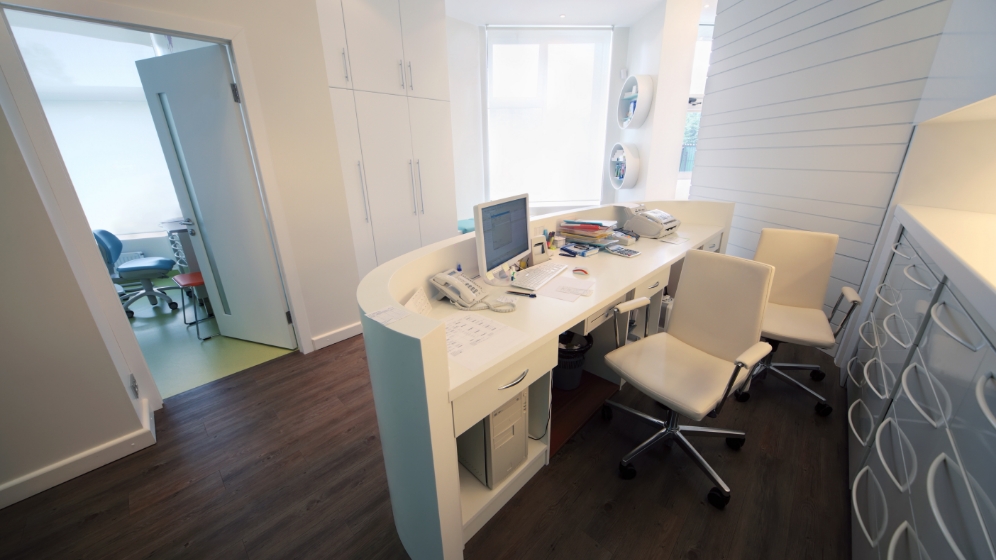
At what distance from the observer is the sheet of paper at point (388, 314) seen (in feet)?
3.05

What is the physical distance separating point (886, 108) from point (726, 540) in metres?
2.65

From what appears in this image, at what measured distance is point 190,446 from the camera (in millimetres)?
1840

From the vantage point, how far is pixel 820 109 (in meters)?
2.42

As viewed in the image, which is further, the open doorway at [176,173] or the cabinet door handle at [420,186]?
the cabinet door handle at [420,186]

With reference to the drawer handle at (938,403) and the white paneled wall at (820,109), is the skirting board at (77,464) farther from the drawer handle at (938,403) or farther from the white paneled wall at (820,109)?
the white paneled wall at (820,109)

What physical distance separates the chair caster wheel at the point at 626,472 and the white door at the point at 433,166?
254 centimetres

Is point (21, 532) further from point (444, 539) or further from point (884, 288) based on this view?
point (884, 288)

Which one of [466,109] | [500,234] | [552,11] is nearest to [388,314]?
[500,234]

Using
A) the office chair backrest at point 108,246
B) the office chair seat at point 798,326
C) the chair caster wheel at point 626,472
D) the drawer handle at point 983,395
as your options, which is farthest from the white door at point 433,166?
the drawer handle at point 983,395

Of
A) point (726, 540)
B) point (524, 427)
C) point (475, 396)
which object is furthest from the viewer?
point (524, 427)

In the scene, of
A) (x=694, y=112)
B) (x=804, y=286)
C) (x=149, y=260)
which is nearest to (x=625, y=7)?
(x=694, y=112)

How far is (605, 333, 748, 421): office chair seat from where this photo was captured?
1.36 meters

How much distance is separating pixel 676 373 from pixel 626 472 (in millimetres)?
516

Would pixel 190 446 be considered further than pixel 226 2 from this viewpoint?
No
